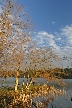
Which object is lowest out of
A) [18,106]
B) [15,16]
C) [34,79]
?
[18,106]

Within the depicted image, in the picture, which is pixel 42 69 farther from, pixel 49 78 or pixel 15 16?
pixel 15 16

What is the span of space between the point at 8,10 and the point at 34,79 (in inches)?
982

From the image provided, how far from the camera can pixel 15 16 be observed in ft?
91.7

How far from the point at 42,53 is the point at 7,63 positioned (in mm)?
21378

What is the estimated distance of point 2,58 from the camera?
1018 inches

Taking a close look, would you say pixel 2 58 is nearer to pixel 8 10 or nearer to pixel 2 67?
pixel 2 67

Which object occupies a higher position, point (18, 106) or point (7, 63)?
point (7, 63)

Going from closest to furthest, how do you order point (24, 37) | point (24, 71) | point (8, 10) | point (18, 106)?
point (18, 106) < point (8, 10) < point (24, 37) < point (24, 71)

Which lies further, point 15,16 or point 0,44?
point 15,16

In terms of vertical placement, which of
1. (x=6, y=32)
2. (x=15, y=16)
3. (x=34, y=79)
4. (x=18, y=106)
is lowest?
(x=18, y=106)

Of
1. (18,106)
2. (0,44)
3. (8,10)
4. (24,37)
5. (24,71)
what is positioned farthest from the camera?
(24,71)

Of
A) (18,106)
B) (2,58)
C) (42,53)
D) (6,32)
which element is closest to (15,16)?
Result: (6,32)

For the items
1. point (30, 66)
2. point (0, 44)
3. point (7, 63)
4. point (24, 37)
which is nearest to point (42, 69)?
point (30, 66)

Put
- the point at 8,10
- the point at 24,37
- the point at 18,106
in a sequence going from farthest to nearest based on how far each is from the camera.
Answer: the point at 24,37, the point at 8,10, the point at 18,106
